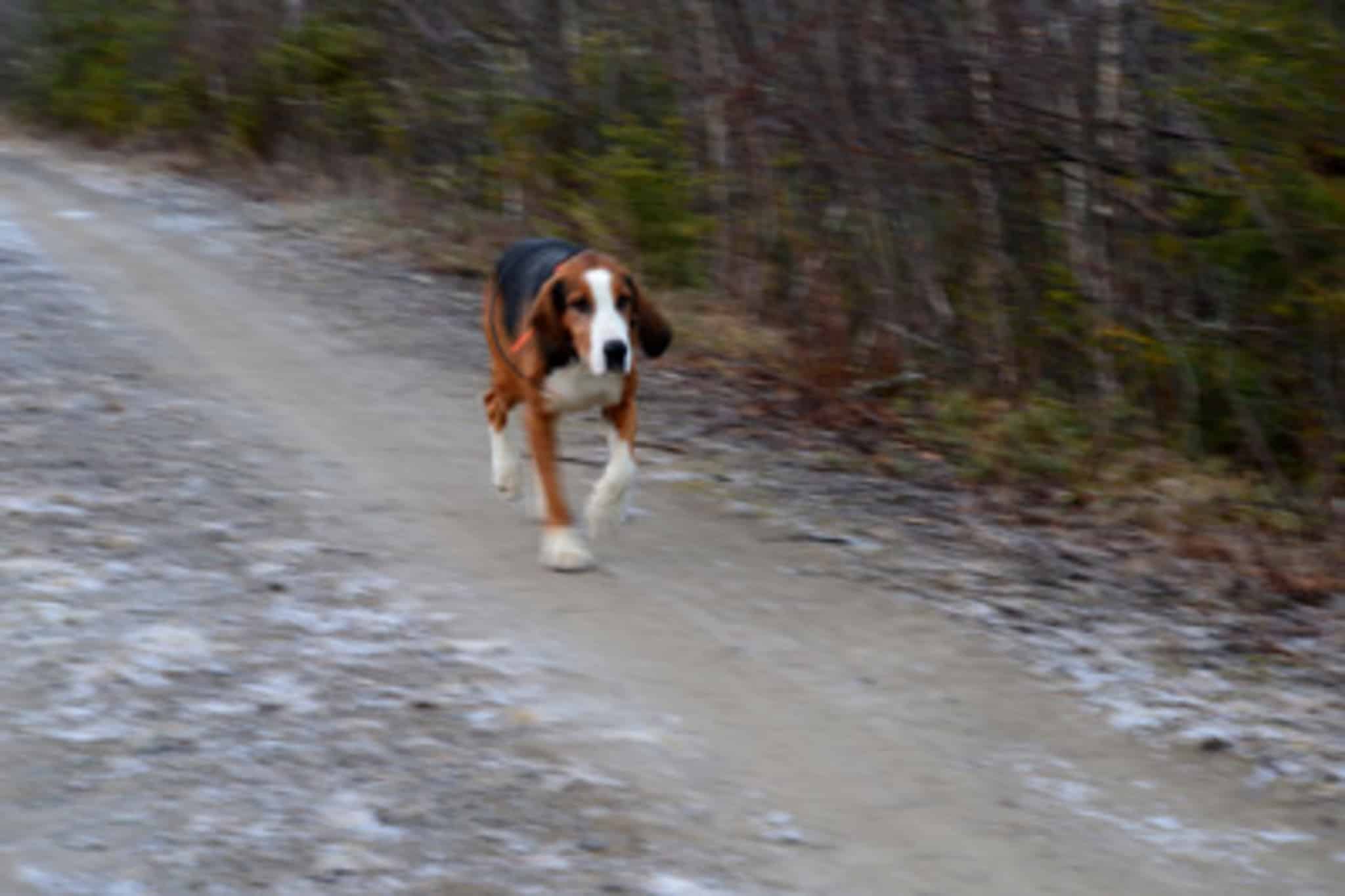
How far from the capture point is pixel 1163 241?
33.9 ft

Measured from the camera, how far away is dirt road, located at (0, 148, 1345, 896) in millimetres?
5086

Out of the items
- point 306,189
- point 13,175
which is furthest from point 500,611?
point 13,175

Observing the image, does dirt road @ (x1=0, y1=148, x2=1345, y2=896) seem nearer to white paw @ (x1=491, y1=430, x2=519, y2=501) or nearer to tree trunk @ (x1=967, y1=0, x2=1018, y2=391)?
white paw @ (x1=491, y1=430, x2=519, y2=501)

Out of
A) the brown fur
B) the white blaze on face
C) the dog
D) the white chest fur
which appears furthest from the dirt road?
the white blaze on face

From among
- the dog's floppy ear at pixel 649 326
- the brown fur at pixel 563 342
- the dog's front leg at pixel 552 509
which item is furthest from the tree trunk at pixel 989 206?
the dog's front leg at pixel 552 509

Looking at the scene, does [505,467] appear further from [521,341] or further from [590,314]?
[590,314]

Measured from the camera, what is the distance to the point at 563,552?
772cm

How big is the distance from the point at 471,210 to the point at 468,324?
4012 millimetres

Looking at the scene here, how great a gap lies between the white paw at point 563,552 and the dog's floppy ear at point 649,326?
2.84 ft

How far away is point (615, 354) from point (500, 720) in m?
1.85

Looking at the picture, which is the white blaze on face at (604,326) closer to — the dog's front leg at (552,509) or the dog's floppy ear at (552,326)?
the dog's floppy ear at (552,326)

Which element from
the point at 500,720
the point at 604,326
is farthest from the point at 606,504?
the point at 500,720

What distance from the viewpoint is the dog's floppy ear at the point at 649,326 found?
7.79 meters

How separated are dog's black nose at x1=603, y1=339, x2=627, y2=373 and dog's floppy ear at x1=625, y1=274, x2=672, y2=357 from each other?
41 centimetres
